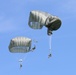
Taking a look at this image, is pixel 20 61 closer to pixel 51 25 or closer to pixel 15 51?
pixel 15 51

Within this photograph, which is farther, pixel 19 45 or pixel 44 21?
pixel 19 45

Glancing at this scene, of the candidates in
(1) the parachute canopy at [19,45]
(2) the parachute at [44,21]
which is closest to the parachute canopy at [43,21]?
(2) the parachute at [44,21]

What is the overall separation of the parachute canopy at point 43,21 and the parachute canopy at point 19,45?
349 inches

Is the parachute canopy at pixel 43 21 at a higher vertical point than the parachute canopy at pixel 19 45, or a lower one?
higher

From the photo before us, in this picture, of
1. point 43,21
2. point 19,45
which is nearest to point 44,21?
point 43,21

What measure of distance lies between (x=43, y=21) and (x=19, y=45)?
1166 cm

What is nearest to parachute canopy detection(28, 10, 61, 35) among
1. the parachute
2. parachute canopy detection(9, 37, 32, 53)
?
the parachute

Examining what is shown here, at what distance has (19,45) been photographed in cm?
11744

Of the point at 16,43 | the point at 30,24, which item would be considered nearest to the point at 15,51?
the point at 16,43

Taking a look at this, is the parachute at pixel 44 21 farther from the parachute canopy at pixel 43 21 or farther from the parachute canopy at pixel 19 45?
the parachute canopy at pixel 19 45

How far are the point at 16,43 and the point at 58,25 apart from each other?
1343 centimetres

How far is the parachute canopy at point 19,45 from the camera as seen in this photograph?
11756cm

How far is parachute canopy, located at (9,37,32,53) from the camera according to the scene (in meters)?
118

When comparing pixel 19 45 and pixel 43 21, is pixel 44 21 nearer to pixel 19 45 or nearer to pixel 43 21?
pixel 43 21
